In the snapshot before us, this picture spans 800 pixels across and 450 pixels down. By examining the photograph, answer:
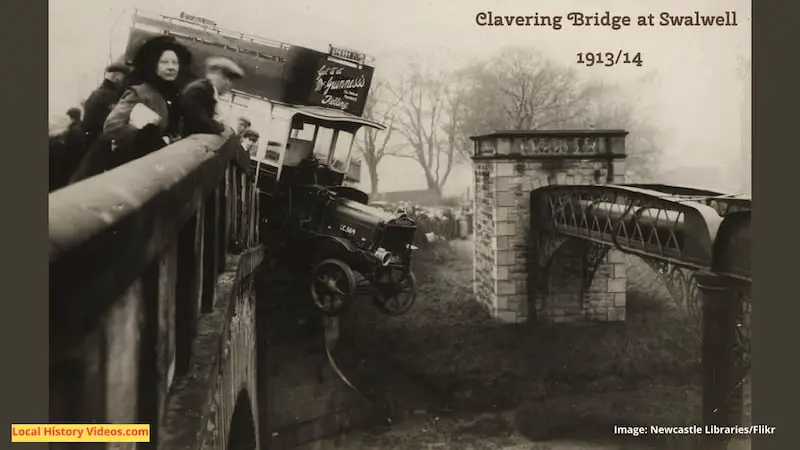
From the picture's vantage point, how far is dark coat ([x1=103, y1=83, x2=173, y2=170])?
355 centimetres

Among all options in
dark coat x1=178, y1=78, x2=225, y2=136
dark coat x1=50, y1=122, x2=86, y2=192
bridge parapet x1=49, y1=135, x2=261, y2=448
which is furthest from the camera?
dark coat x1=178, y1=78, x2=225, y2=136

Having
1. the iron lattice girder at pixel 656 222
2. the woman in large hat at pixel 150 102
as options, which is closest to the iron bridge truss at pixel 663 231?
the iron lattice girder at pixel 656 222

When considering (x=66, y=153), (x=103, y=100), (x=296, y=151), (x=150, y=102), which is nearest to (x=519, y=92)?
(x=296, y=151)

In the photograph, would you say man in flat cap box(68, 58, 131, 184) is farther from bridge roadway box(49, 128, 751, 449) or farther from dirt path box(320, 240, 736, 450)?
dirt path box(320, 240, 736, 450)

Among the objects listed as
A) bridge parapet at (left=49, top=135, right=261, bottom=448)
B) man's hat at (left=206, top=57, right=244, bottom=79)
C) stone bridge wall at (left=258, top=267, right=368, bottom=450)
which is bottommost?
stone bridge wall at (left=258, top=267, right=368, bottom=450)

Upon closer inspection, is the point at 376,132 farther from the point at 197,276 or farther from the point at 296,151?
the point at 197,276

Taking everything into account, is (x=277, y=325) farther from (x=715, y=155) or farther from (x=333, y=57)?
(x=715, y=155)

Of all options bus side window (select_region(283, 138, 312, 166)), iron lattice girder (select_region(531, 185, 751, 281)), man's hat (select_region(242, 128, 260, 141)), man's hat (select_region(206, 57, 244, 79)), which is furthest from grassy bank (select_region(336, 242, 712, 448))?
man's hat (select_region(206, 57, 244, 79))

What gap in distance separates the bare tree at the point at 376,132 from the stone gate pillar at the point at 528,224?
477mm

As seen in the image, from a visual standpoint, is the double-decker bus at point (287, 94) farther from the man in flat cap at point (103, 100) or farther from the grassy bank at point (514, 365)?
the grassy bank at point (514, 365)

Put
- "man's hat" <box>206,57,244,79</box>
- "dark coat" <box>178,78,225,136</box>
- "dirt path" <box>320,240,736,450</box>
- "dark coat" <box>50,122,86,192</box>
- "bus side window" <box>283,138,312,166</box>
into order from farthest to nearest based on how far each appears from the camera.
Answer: "dirt path" <box>320,240,736,450</box>
"bus side window" <box>283,138,312,166</box>
"man's hat" <box>206,57,244,79</box>
"dark coat" <box>178,78,225,136</box>
"dark coat" <box>50,122,86,192</box>

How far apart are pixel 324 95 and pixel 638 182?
1.75 metres

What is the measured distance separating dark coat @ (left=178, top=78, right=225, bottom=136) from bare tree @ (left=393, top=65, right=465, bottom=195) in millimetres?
898

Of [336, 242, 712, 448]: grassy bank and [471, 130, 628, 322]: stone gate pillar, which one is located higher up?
[471, 130, 628, 322]: stone gate pillar
